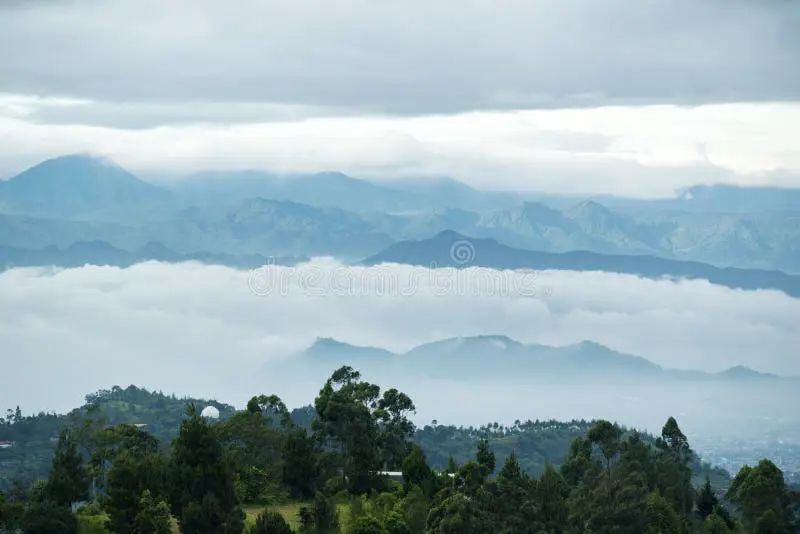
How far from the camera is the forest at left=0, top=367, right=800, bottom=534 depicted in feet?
155

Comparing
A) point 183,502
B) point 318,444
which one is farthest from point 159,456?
point 318,444

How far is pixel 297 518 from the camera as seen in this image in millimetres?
53844

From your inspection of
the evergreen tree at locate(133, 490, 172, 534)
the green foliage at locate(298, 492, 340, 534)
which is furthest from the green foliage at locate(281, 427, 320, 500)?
the evergreen tree at locate(133, 490, 172, 534)

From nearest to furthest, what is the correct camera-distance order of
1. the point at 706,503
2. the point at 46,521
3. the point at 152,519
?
the point at 152,519
the point at 46,521
the point at 706,503

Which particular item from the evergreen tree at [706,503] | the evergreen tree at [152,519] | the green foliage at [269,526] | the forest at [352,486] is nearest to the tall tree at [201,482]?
the forest at [352,486]

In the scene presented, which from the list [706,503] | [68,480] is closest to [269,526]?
[68,480]

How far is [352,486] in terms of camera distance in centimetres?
6028

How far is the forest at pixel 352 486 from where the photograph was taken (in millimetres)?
47281

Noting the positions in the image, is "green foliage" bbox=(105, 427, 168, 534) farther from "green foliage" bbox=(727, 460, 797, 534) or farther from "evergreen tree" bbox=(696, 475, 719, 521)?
"evergreen tree" bbox=(696, 475, 719, 521)

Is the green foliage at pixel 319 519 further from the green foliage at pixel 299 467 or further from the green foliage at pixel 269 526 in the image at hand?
the green foliage at pixel 299 467

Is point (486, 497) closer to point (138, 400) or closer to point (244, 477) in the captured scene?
point (244, 477)

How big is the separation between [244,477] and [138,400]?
128 meters

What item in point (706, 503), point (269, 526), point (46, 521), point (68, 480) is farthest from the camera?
point (706, 503)

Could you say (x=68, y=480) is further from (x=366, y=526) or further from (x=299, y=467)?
(x=366, y=526)
